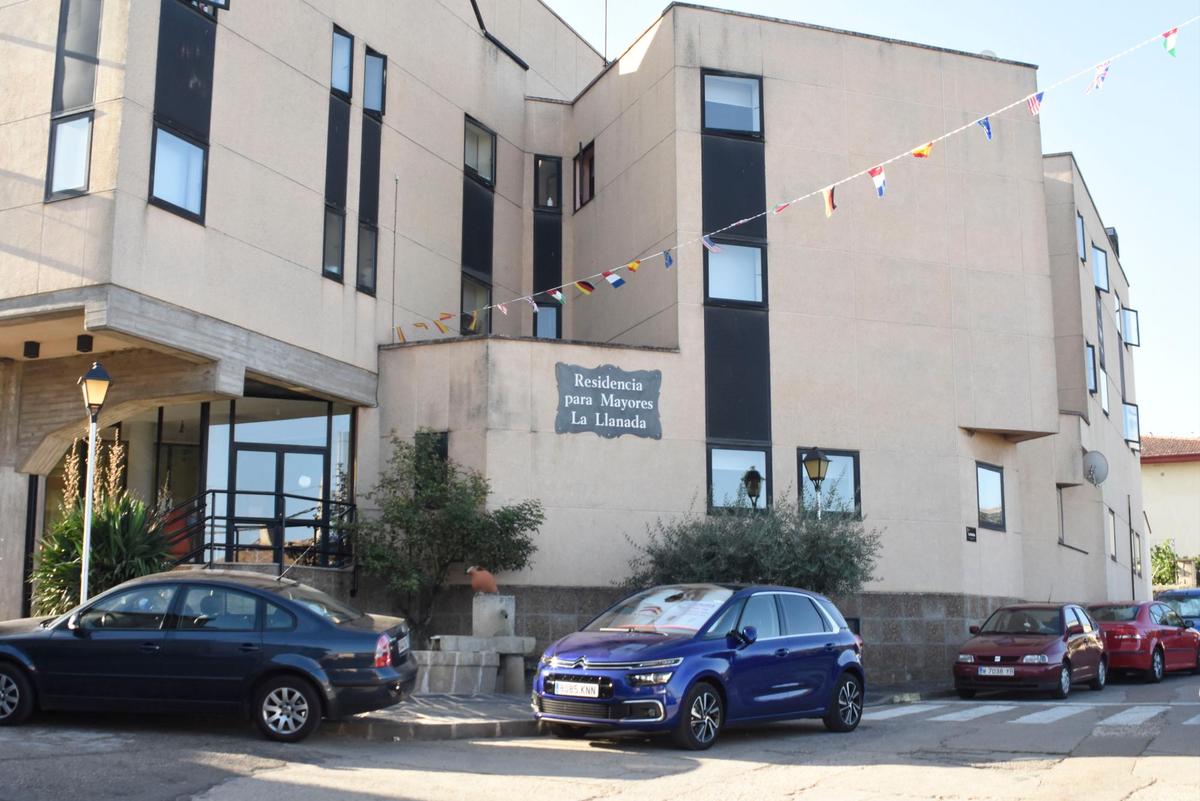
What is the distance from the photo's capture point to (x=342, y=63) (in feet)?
72.0

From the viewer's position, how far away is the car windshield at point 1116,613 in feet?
75.2

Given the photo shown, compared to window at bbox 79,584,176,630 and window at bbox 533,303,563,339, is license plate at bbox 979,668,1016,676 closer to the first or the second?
window at bbox 533,303,563,339

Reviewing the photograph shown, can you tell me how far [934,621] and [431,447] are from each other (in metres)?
9.31

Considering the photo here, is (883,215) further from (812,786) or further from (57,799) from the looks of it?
(57,799)

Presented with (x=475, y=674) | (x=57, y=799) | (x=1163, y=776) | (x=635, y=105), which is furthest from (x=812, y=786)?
(x=635, y=105)

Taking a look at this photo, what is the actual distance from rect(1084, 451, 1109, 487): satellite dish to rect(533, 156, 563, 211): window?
12.7 m

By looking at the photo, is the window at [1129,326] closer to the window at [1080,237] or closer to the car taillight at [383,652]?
the window at [1080,237]

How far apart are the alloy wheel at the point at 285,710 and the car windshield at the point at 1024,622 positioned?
12.2 metres

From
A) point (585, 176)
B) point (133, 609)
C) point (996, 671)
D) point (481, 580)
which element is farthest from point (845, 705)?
point (585, 176)

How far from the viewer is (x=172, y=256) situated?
18.0m

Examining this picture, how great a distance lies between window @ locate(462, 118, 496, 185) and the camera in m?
25.3

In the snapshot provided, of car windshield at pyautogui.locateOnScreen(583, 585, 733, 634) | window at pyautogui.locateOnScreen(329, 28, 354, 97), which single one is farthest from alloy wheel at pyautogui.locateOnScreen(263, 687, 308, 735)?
window at pyautogui.locateOnScreen(329, 28, 354, 97)

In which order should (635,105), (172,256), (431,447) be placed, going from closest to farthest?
1. (172,256)
2. (431,447)
3. (635,105)

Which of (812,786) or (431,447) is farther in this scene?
(431,447)
